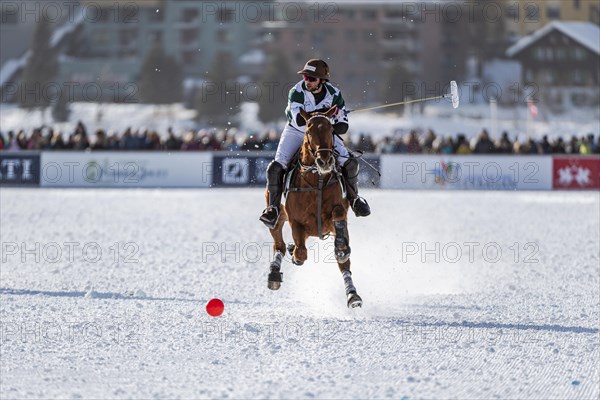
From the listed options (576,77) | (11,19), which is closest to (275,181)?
(576,77)

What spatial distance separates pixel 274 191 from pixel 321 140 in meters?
1.26

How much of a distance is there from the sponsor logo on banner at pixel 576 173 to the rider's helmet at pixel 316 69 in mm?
20445

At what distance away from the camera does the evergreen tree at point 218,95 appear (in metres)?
61.2

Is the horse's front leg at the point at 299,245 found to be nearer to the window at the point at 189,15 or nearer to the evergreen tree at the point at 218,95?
the evergreen tree at the point at 218,95

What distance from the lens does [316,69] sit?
9.50m

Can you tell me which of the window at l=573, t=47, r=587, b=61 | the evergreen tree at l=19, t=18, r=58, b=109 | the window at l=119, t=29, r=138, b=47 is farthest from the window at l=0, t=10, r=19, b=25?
the window at l=573, t=47, r=587, b=61

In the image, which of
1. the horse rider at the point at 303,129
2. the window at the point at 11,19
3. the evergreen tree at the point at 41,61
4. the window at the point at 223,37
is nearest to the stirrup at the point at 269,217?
the horse rider at the point at 303,129

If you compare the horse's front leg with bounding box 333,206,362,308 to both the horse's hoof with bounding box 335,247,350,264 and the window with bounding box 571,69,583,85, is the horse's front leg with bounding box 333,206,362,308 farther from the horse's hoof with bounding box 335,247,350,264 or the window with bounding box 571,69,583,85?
the window with bounding box 571,69,583,85

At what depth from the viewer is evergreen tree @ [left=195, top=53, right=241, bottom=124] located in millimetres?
61213

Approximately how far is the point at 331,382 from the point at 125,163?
76.6 ft

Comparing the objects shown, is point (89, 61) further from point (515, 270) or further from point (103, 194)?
point (515, 270)

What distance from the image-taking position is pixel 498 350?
769 centimetres

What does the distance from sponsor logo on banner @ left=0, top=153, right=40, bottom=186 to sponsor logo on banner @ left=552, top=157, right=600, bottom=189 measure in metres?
15.1

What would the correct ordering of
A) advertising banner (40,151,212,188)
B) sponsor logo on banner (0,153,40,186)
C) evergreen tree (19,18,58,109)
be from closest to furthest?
sponsor logo on banner (0,153,40,186), advertising banner (40,151,212,188), evergreen tree (19,18,58,109)
